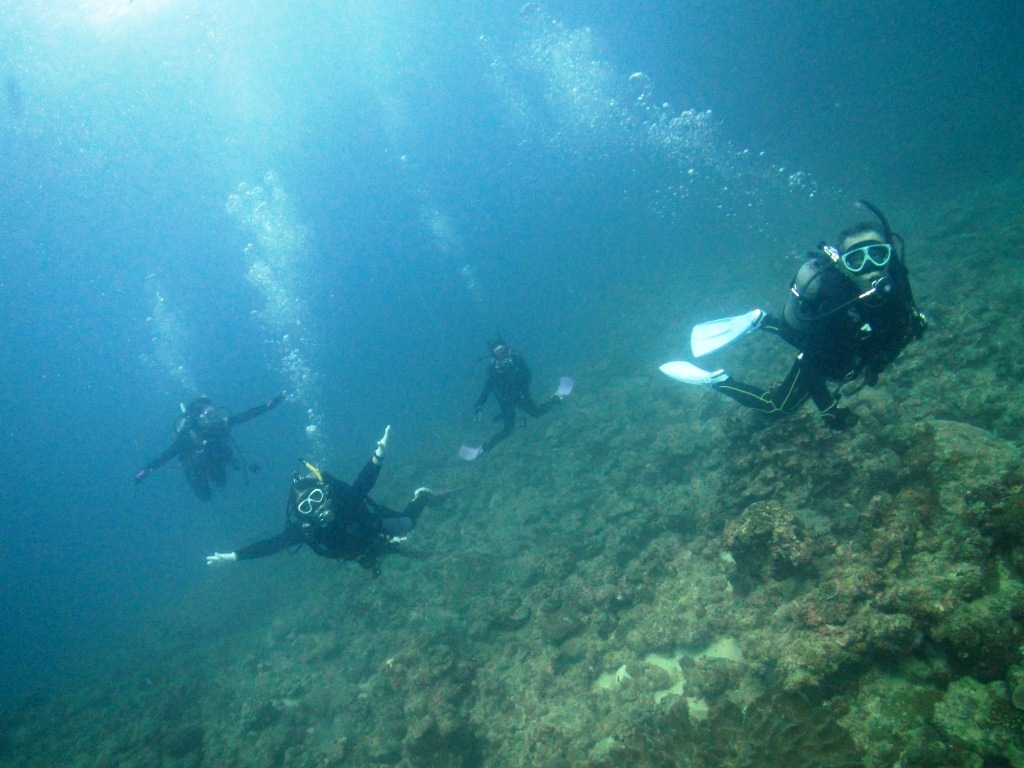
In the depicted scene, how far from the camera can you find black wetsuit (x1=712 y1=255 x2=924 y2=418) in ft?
13.5

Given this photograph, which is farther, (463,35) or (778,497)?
(463,35)

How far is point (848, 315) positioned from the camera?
13.9 feet

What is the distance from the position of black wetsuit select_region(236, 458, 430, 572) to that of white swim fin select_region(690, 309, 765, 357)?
500 centimetres

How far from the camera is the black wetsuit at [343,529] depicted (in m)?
6.73

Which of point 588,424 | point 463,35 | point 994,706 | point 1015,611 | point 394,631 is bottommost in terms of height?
point 994,706

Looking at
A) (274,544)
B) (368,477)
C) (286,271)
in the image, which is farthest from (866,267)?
(286,271)

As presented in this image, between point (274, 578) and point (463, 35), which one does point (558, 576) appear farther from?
point (463, 35)

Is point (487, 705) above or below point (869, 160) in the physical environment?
below

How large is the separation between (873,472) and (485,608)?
5609 mm

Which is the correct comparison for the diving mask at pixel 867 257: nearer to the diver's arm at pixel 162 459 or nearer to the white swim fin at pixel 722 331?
the white swim fin at pixel 722 331

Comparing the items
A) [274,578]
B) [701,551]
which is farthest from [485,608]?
[274,578]

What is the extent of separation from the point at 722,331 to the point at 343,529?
570cm

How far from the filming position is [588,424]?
12953 millimetres

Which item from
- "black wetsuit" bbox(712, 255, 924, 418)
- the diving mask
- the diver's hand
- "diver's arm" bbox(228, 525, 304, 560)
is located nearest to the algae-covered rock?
"black wetsuit" bbox(712, 255, 924, 418)
